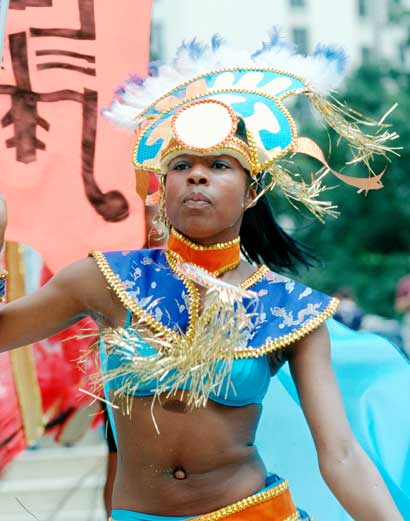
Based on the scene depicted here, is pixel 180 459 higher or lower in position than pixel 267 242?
lower

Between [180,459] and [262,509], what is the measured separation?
0.22m

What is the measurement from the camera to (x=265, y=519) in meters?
2.69

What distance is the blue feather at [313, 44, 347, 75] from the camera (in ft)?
9.86

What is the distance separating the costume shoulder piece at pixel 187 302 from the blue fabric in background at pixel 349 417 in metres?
0.97

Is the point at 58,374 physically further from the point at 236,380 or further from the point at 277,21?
the point at 277,21

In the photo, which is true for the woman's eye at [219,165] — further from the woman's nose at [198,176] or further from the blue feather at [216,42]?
the blue feather at [216,42]

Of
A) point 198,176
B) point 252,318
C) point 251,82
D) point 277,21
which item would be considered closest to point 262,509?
point 252,318

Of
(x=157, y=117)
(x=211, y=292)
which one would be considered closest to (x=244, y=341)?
(x=211, y=292)

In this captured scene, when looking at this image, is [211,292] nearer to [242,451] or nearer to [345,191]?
[242,451]

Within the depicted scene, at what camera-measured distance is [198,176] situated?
2703mm

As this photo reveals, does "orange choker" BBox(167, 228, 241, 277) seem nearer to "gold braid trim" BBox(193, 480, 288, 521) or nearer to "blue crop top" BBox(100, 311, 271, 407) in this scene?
"blue crop top" BBox(100, 311, 271, 407)

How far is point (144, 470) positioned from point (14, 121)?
1495mm

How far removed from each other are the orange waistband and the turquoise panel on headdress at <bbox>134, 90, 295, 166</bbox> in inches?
31.5

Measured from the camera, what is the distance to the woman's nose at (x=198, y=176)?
271 centimetres
